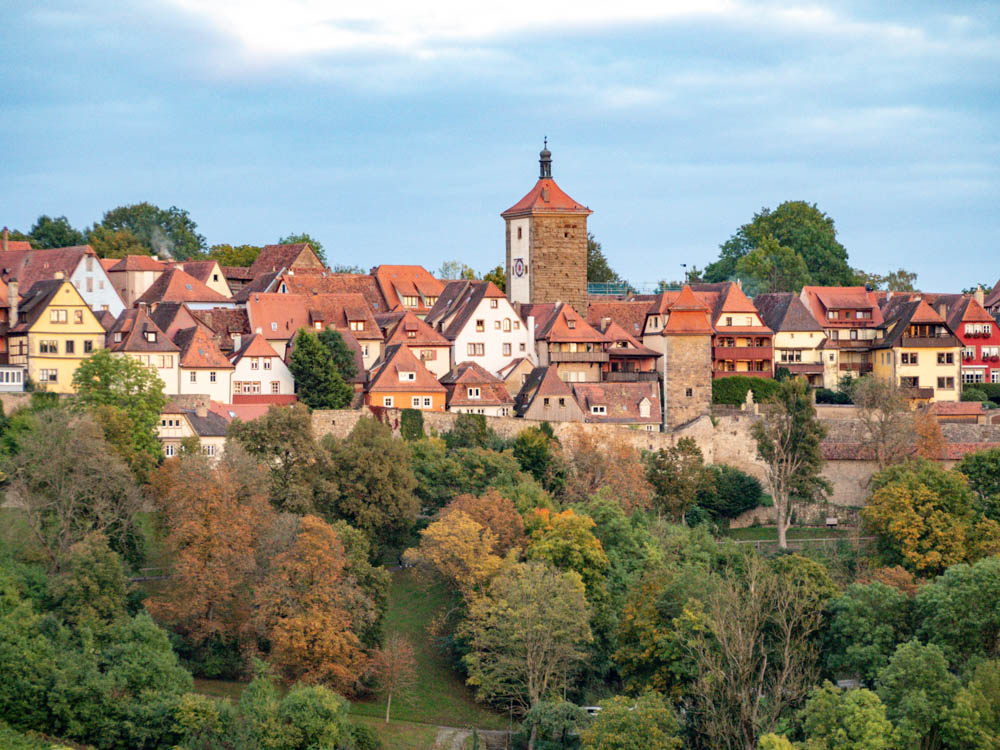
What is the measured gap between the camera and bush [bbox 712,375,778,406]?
2997 inches

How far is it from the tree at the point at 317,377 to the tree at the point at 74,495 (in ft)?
46.0

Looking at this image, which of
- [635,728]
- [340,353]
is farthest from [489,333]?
[635,728]

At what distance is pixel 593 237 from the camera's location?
105 m

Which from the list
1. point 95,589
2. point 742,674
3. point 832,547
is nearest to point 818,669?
point 742,674

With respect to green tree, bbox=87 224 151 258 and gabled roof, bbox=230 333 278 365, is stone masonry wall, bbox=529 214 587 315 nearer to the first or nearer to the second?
gabled roof, bbox=230 333 278 365

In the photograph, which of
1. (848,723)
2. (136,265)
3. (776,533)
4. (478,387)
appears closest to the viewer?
(848,723)

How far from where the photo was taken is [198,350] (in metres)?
69.1

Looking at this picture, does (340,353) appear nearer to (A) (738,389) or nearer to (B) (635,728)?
(A) (738,389)

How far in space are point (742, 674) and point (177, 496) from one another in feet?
63.6

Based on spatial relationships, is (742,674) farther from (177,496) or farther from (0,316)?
(0,316)

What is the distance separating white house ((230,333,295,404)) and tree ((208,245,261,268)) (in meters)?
28.7

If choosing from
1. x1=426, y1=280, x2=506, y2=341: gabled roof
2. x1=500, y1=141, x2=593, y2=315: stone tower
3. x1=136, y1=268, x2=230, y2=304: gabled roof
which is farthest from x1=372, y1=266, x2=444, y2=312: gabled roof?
x1=136, y1=268, x2=230, y2=304: gabled roof

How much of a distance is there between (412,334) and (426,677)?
2442cm

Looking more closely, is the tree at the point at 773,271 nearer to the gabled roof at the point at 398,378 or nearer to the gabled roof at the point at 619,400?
the gabled roof at the point at 619,400
